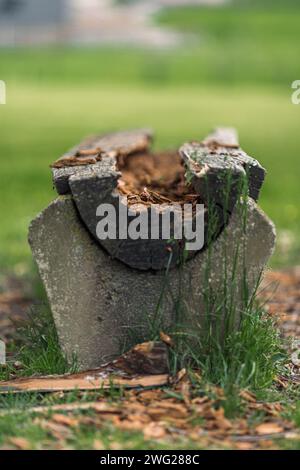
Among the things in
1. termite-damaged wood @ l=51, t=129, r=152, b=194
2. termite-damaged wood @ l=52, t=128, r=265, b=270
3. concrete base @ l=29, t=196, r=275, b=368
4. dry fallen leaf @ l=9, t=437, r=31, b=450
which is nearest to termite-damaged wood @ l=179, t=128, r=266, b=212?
termite-damaged wood @ l=52, t=128, r=265, b=270

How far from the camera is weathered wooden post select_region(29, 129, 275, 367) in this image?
15.6 ft

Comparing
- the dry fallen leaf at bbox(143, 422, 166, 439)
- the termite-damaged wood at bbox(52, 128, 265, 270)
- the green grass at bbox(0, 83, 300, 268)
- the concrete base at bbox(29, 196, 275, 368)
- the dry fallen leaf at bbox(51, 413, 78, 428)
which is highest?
the termite-damaged wood at bbox(52, 128, 265, 270)

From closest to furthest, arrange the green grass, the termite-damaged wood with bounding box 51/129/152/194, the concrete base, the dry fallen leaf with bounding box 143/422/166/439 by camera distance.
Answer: the dry fallen leaf with bounding box 143/422/166/439 < the concrete base < the termite-damaged wood with bounding box 51/129/152/194 < the green grass

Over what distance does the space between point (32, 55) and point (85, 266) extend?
105 ft

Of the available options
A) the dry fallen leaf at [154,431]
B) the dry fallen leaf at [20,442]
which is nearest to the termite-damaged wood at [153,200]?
the dry fallen leaf at [154,431]

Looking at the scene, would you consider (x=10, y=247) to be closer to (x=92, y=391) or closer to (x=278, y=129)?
(x=92, y=391)

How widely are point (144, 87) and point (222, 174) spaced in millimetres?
22756

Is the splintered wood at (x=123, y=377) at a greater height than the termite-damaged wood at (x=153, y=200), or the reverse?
the termite-damaged wood at (x=153, y=200)

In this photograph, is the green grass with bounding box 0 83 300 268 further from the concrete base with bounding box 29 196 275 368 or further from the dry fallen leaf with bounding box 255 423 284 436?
the dry fallen leaf with bounding box 255 423 284 436

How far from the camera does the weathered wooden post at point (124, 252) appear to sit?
4766mm

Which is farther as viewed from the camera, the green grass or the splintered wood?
the green grass

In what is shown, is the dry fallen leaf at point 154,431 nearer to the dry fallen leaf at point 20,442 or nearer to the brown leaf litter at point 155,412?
the brown leaf litter at point 155,412

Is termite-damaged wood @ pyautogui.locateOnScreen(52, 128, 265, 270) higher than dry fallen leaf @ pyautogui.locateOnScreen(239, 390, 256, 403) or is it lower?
higher

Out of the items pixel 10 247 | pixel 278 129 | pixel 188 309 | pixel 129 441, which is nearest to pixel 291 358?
pixel 188 309
